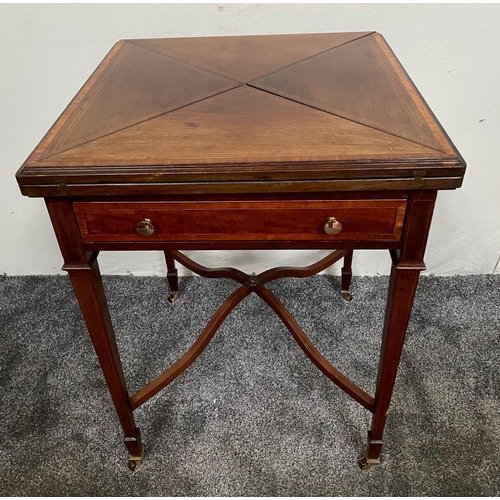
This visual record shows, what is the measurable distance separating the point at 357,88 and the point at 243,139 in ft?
0.80

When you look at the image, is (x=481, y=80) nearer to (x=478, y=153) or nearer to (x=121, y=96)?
(x=478, y=153)

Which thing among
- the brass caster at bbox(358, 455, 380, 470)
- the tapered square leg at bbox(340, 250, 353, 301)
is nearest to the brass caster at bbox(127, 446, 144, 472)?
the brass caster at bbox(358, 455, 380, 470)

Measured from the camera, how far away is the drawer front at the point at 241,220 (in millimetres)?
644

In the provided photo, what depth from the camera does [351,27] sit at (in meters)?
1.06

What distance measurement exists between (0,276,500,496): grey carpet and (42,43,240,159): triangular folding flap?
65 centimetres

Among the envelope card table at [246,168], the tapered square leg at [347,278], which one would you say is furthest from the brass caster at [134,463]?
the tapered square leg at [347,278]

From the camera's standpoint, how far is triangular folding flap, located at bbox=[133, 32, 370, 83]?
0.87m

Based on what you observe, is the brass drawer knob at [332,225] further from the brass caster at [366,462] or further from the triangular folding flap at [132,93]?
the brass caster at [366,462]

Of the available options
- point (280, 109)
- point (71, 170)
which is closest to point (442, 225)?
point (280, 109)

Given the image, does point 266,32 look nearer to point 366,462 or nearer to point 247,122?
point 247,122

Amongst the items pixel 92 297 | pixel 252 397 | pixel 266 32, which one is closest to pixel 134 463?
pixel 252 397

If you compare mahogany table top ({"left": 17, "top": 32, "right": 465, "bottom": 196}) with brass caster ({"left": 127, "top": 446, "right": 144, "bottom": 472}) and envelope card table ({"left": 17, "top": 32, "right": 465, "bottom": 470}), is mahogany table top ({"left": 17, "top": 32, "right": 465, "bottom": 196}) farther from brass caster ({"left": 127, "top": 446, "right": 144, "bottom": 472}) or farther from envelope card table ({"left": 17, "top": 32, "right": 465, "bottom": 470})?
brass caster ({"left": 127, "top": 446, "right": 144, "bottom": 472})

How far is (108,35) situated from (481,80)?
0.82 meters

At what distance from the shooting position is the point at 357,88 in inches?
30.7
